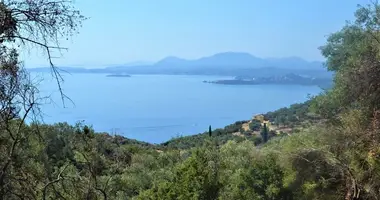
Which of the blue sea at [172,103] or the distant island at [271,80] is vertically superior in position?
the distant island at [271,80]

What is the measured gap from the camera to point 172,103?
75.8 m

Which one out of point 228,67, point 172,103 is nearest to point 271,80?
point 172,103

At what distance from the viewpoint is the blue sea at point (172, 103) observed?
4425 cm

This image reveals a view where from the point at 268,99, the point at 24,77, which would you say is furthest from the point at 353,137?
the point at 268,99

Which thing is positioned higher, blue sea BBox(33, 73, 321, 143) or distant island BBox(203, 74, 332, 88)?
distant island BBox(203, 74, 332, 88)

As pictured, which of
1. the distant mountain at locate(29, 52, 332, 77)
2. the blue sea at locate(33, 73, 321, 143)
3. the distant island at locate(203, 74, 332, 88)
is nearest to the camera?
the blue sea at locate(33, 73, 321, 143)

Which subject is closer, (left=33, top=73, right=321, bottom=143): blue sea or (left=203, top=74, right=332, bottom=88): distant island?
(left=33, top=73, right=321, bottom=143): blue sea

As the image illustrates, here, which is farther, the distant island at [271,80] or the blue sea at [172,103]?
the distant island at [271,80]

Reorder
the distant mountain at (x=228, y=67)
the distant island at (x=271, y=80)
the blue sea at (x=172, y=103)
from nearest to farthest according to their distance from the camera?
the blue sea at (x=172, y=103)
the distant island at (x=271, y=80)
the distant mountain at (x=228, y=67)

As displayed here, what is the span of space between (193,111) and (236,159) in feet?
184

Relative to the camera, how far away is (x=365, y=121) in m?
9.35

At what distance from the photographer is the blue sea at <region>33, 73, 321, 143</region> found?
4425 centimetres

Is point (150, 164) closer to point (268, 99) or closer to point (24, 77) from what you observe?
point (24, 77)

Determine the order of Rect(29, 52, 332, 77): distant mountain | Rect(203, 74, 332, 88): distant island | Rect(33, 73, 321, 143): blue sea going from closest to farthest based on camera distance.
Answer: Rect(33, 73, 321, 143): blue sea < Rect(203, 74, 332, 88): distant island < Rect(29, 52, 332, 77): distant mountain
